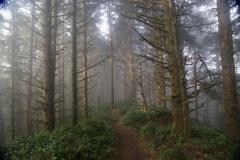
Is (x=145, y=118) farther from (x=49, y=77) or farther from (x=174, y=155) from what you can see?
(x=174, y=155)

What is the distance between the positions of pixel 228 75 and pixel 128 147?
5660 millimetres

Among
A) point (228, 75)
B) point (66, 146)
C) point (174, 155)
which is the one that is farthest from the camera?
point (66, 146)

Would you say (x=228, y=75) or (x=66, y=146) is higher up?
(x=228, y=75)

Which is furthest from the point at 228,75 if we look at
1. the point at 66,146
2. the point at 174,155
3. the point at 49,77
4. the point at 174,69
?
→ the point at 49,77

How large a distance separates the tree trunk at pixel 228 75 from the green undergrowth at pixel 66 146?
4.82 metres

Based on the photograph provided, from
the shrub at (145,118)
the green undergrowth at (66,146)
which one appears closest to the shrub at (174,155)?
the green undergrowth at (66,146)

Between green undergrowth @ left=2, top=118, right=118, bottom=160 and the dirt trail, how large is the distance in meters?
0.42

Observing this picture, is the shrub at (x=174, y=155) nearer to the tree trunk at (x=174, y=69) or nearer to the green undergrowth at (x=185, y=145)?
the green undergrowth at (x=185, y=145)

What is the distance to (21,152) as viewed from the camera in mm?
10148

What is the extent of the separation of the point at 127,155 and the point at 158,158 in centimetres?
174

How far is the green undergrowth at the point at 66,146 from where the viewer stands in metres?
9.62

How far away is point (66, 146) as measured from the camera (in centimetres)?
1015

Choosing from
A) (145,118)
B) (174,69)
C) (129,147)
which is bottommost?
(129,147)

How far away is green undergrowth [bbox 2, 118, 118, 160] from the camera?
962 centimetres
